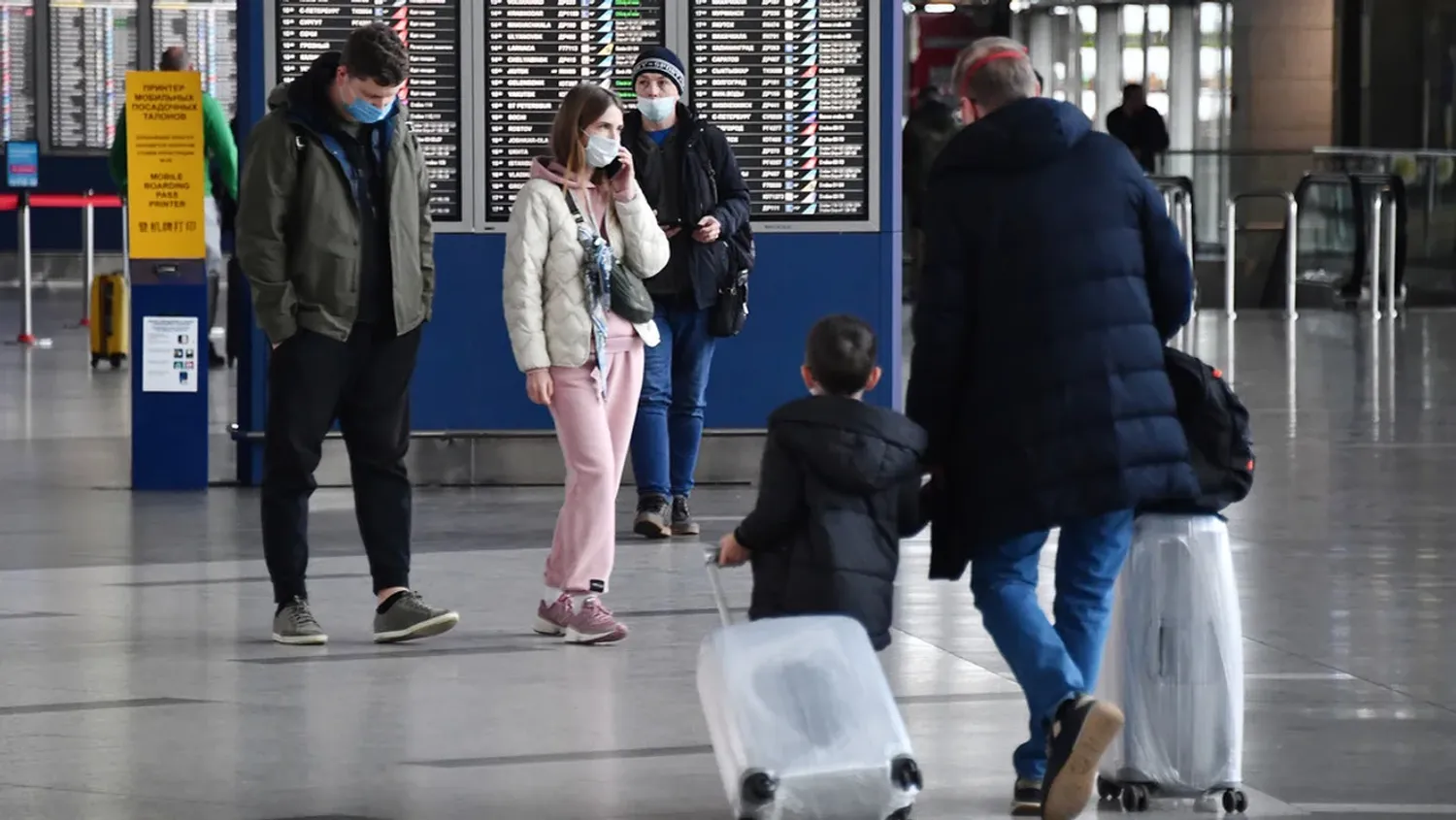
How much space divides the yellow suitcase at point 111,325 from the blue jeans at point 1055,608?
1221 cm

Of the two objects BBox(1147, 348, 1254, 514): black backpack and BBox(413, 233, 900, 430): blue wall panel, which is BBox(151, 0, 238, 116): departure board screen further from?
BBox(1147, 348, 1254, 514): black backpack

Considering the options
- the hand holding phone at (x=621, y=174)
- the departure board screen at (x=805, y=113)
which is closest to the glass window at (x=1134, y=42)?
the departure board screen at (x=805, y=113)

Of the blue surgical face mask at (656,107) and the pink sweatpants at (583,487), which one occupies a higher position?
Answer: the blue surgical face mask at (656,107)

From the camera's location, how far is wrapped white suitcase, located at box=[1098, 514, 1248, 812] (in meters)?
5.30

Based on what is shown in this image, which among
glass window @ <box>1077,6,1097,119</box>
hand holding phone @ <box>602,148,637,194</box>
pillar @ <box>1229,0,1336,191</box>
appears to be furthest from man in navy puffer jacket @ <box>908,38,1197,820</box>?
glass window @ <box>1077,6,1097,119</box>

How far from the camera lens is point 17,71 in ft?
90.3

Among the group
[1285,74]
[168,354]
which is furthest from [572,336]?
[1285,74]

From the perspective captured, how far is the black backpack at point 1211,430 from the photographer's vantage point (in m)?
5.28

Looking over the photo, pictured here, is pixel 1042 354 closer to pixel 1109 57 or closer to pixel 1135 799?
pixel 1135 799

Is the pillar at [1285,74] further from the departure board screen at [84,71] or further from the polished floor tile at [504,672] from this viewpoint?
the polished floor tile at [504,672]

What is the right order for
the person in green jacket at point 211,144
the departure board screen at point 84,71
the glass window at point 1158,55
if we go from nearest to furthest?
the person in green jacket at point 211,144 → the departure board screen at point 84,71 → the glass window at point 1158,55

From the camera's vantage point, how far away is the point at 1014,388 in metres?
5.11

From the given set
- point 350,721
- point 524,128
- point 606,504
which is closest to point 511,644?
point 606,504

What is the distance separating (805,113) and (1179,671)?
5971mm
